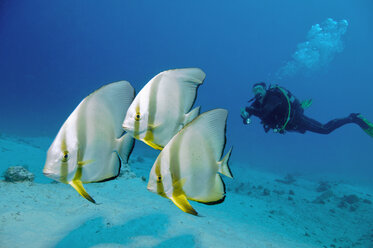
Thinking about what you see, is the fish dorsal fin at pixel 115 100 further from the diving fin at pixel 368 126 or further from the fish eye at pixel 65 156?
the diving fin at pixel 368 126

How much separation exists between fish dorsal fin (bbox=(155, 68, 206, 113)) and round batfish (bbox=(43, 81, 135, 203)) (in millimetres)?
289

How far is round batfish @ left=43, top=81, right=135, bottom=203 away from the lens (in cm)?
123

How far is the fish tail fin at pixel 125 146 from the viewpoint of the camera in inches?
52.8

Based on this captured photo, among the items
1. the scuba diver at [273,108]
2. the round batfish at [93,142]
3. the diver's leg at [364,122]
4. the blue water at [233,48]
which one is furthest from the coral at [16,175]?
the blue water at [233,48]

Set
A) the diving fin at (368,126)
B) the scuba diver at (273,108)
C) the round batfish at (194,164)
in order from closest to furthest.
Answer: the round batfish at (194,164) < the scuba diver at (273,108) < the diving fin at (368,126)

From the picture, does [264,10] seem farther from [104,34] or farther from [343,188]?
[343,188]

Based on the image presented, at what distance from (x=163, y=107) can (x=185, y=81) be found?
0.27 meters

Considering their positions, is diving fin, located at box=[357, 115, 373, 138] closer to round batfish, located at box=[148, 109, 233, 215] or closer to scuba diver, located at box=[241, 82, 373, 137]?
scuba diver, located at box=[241, 82, 373, 137]

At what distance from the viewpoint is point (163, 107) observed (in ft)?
4.35

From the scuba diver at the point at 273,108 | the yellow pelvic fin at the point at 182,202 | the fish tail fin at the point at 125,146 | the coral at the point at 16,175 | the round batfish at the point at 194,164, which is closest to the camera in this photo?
the yellow pelvic fin at the point at 182,202

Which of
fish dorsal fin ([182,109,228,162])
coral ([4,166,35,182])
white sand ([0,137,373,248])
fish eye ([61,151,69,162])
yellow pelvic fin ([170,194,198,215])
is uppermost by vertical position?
fish dorsal fin ([182,109,228,162])

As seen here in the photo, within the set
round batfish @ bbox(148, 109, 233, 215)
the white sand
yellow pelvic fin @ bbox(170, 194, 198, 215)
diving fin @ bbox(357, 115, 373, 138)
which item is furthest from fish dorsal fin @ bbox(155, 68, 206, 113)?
diving fin @ bbox(357, 115, 373, 138)

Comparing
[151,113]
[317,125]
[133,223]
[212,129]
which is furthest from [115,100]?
[317,125]

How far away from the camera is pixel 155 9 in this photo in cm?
12800
